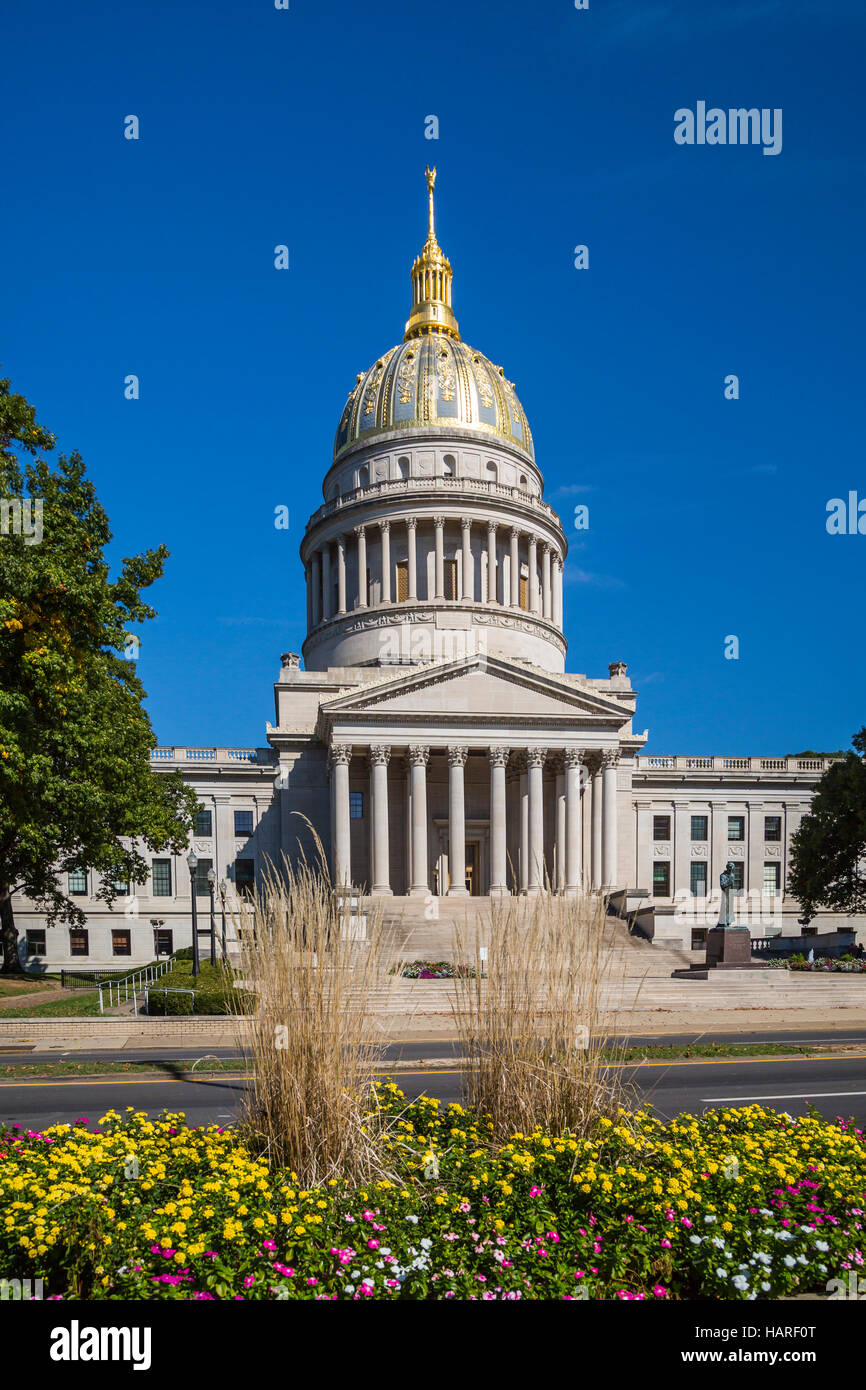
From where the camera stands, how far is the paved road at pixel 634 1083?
13859 millimetres

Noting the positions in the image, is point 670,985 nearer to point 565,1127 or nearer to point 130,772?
point 130,772

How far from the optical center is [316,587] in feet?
242

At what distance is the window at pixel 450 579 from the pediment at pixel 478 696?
18.3 metres

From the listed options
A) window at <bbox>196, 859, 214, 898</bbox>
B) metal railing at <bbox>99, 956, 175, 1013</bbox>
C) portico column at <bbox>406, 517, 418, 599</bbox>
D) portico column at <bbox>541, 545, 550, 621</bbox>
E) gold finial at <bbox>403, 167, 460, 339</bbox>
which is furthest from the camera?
gold finial at <bbox>403, 167, 460, 339</bbox>

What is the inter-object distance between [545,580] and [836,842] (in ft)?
106

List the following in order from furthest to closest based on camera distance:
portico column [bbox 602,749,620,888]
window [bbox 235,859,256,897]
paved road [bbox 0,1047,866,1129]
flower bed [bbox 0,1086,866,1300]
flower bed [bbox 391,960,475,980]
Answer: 1. window [bbox 235,859,256,897]
2. portico column [bbox 602,749,620,888]
3. flower bed [bbox 391,960,475,980]
4. paved road [bbox 0,1047,866,1129]
5. flower bed [bbox 0,1086,866,1300]

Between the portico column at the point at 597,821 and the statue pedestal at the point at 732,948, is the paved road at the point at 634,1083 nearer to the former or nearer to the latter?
the statue pedestal at the point at 732,948

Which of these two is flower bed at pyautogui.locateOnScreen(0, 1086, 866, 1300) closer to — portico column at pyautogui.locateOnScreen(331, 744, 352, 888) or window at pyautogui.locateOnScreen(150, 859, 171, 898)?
portico column at pyautogui.locateOnScreen(331, 744, 352, 888)

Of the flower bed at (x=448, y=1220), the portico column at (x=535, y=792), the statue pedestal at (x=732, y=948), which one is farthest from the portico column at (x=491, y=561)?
the flower bed at (x=448, y=1220)

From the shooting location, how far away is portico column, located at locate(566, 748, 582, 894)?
48312 mm

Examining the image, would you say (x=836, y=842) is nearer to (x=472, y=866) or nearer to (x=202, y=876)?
(x=472, y=866)

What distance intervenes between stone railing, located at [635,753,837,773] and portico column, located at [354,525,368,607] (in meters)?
23.5

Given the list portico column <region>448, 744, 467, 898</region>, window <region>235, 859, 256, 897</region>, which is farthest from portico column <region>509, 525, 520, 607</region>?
window <region>235, 859, 256, 897</region>

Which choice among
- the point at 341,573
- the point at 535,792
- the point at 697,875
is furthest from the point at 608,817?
the point at 341,573
